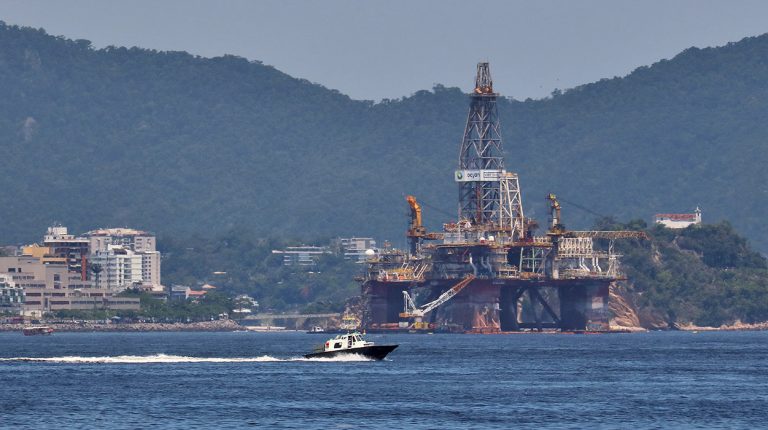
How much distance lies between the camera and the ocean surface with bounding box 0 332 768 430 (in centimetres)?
11581

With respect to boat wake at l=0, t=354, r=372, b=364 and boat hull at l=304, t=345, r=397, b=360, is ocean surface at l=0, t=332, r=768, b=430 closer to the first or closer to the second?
boat wake at l=0, t=354, r=372, b=364

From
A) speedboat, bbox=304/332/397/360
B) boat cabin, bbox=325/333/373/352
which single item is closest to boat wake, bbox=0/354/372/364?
speedboat, bbox=304/332/397/360

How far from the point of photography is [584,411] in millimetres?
121562

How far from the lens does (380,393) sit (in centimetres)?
13600

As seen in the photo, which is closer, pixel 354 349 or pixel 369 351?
pixel 369 351

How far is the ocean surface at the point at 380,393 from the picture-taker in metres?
116

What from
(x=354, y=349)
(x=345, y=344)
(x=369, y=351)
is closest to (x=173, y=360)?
(x=345, y=344)

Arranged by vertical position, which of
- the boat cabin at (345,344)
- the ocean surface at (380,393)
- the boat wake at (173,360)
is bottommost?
→ the ocean surface at (380,393)

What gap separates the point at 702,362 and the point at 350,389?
183 feet

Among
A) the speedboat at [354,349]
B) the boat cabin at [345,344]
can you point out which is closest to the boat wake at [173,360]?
the speedboat at [354,349]

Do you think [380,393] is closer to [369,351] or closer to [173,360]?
[369,351]

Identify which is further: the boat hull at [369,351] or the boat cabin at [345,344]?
the boat cabin at [345,344]

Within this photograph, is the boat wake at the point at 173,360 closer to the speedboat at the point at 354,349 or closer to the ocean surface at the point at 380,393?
the ocean surface at the point at 380,393

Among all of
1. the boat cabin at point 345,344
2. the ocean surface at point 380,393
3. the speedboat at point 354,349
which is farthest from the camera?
the boat cabin at point 345,344
